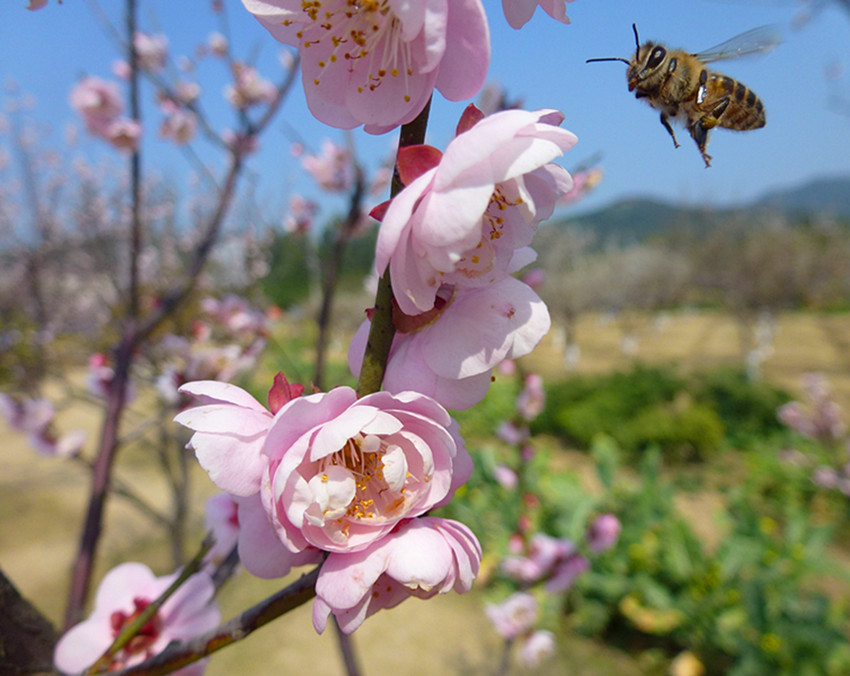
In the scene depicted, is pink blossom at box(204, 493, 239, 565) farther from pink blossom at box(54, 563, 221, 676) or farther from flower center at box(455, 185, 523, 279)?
flower center at box(455, 185, 523, 279)

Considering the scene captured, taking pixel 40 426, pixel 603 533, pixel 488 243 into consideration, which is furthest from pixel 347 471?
pixel 40 426

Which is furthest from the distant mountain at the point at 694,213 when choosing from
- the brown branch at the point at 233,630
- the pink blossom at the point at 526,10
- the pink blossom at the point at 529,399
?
the brown branch at the point at 233,630

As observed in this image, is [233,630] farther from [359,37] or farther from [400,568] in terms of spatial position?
[359,37]

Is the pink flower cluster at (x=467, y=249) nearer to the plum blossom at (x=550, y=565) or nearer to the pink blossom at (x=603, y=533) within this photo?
the plum blossom at (x=550, y=565)

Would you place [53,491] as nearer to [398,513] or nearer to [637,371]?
[398,513]


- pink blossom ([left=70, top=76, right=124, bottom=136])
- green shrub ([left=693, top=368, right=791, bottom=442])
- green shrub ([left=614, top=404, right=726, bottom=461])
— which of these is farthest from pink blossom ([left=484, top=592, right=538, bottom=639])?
green shrub ([left=693, top=368, right=791, bottom=442])

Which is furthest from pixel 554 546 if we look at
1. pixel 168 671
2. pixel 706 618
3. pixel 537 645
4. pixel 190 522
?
pixel 190 522
